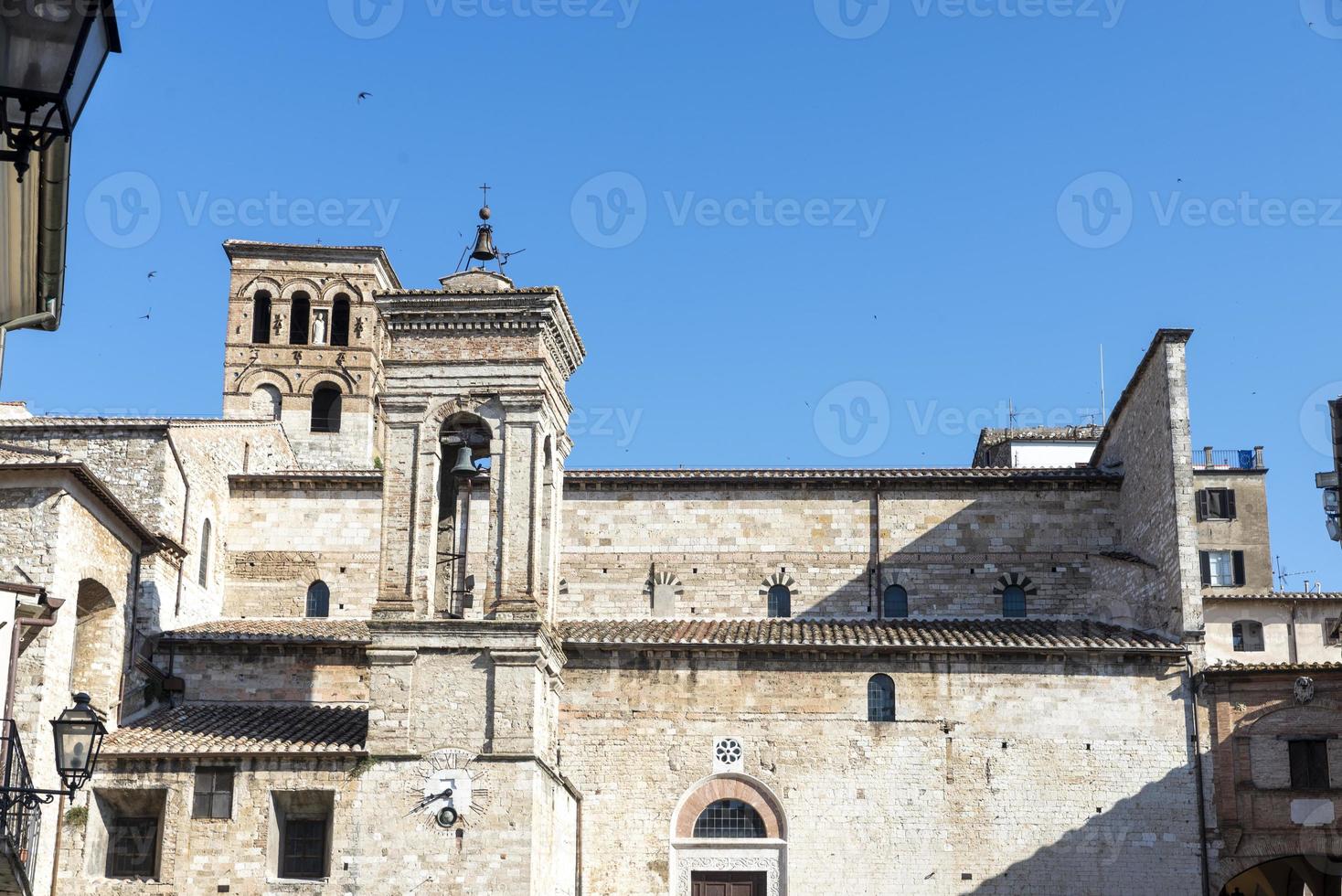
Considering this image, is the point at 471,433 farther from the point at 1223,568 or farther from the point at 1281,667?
the point at 1223,568

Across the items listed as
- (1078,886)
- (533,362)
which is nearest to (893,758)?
(1078,886)

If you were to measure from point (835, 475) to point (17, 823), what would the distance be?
52.9 feet

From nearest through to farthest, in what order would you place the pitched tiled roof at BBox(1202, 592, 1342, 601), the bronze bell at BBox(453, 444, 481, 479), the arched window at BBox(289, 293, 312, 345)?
the bronze bell at BBox(453, 444, 481, 479), the pitched tiled roof at BBox(1202, 592, 1342, 601), the arched window at BBox(289, 293, 312, 345)

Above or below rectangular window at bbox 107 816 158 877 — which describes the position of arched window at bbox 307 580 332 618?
above

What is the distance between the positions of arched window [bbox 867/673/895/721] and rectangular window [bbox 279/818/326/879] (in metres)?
8.97

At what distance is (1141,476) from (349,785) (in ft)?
48.7

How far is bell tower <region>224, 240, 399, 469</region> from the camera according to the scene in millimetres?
46094

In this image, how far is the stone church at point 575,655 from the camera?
23.6 m

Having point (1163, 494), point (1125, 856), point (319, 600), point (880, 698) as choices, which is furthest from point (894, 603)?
point (319, 600)

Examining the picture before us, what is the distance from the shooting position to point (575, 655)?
2714cm

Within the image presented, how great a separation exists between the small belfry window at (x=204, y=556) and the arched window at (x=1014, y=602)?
14.5m

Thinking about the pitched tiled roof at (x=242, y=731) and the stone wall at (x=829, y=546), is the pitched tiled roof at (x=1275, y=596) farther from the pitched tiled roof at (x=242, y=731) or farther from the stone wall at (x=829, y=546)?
the pitched tiled roof at (x=242, y=731)

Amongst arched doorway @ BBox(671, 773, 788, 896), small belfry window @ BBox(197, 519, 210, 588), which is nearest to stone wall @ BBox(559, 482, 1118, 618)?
arched doorway @ BBox(671, 773, 788, 896)

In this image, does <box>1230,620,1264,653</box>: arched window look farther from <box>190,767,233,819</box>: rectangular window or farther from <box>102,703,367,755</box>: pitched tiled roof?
<box>190,767,233,819</box>: rectangular window
